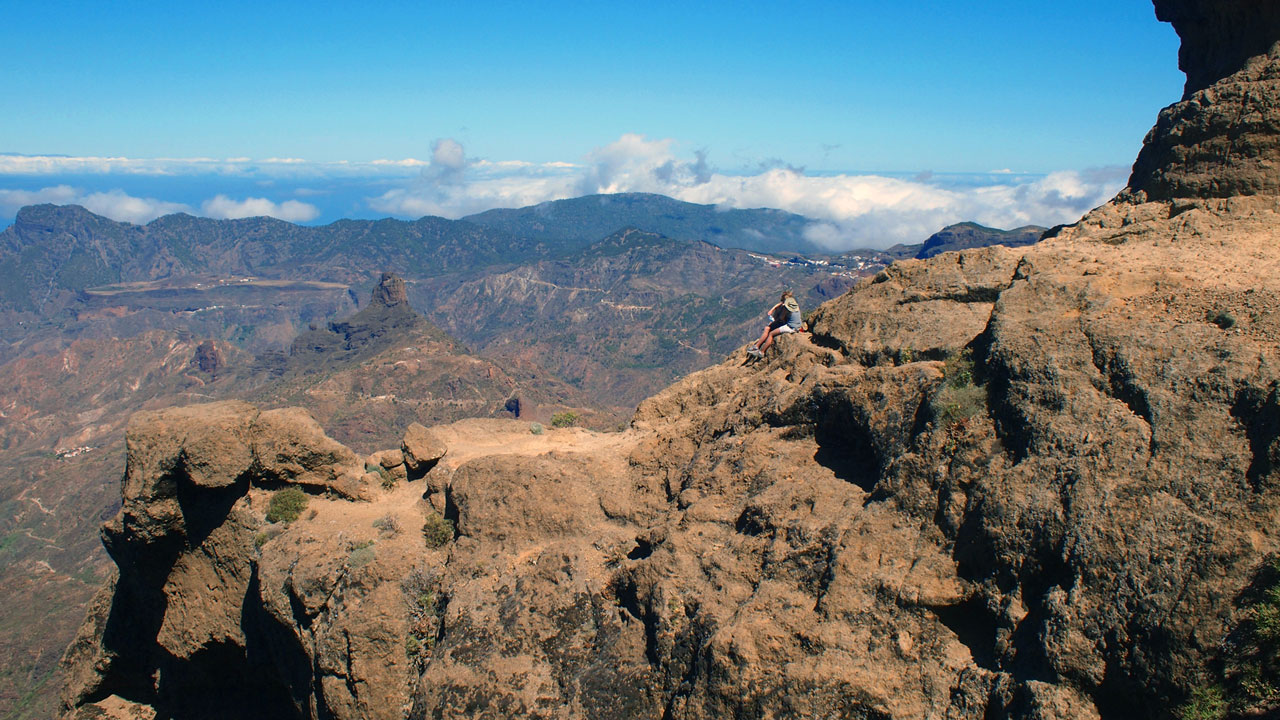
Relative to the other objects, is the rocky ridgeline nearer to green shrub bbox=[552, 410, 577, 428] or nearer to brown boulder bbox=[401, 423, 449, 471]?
brown boulder bbox=[401, 423, 449, 471]

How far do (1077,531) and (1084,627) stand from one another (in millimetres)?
1251

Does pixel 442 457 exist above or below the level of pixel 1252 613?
below

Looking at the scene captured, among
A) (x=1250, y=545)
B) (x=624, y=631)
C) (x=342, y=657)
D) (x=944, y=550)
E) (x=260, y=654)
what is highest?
(x=1250, y=545)

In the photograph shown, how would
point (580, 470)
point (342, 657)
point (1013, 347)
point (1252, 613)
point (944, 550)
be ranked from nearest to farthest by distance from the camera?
1. point (1252, 613)
2. point (944, 550)
3. point (1013, 347)
4. point (342, 657)
5. point (580, 470)

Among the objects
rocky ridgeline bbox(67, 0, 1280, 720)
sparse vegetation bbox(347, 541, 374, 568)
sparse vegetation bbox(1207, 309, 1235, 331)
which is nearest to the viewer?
rocky ridgeline bbox(67, 0, 1280, 720)

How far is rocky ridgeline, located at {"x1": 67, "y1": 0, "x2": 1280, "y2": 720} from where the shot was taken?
29.6 feet

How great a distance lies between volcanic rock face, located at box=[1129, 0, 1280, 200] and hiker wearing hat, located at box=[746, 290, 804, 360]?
9588mm

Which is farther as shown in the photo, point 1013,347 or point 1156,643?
point 1013,347

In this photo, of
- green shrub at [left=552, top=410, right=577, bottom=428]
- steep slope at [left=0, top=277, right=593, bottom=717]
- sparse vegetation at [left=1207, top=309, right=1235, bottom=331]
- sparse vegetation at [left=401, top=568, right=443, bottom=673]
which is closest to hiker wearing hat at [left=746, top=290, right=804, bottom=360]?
green shrub at [left=552, top=410, right=577, bottom=428]

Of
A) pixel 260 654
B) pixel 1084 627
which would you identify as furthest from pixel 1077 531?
pixel 260 654

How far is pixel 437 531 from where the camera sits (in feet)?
60.4

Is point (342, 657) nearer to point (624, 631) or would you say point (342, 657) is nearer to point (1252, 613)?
point (624, 631)

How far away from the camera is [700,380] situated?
78.0 ft

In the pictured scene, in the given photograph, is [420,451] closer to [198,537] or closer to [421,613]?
[198,537]
